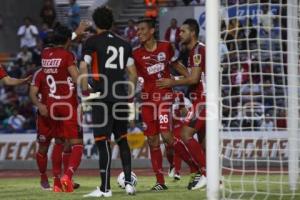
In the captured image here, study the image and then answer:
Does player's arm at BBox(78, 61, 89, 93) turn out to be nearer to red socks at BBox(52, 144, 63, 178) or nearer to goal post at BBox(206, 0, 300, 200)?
goal post at BBox(206, 0, 300, 200)

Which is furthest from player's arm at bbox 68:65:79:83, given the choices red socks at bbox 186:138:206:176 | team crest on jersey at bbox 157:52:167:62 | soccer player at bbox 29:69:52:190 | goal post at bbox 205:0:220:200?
goal post at bbox 205:0:220:200

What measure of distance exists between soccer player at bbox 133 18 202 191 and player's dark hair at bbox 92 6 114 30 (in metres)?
1.53

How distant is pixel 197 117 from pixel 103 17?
2.09 metres

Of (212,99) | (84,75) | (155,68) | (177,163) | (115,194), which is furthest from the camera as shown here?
(177,163)

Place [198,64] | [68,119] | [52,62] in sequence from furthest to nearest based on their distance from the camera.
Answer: [68,119] < [52,62] < [198,64]

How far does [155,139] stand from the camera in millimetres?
11461

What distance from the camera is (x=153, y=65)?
11453 mm

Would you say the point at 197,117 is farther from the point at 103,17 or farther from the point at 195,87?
the point at 103,17

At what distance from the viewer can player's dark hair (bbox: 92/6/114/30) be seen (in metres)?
9.70

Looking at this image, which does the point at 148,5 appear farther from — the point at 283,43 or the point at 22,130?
the point at 283,43

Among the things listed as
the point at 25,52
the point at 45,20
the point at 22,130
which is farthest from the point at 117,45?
the point at 45,20

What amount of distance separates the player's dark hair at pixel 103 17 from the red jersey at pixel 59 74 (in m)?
1.31

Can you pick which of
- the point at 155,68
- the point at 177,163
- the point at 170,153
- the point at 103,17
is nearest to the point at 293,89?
the point at 155,68

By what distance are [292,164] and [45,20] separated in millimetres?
18258
